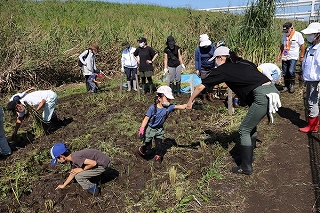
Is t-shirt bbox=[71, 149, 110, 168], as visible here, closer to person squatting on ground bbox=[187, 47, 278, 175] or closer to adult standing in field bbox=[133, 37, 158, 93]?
person squatting on ground bbox=[187, 47, 278, 175]

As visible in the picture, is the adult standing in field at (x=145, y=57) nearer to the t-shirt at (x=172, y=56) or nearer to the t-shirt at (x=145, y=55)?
the t-shirt at (x=145, y=55)

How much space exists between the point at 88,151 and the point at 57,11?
49.3ft

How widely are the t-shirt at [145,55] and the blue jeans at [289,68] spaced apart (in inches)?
139

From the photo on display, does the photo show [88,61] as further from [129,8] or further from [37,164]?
[129,8]

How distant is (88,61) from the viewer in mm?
8680

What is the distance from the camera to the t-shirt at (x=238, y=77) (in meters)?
3.63

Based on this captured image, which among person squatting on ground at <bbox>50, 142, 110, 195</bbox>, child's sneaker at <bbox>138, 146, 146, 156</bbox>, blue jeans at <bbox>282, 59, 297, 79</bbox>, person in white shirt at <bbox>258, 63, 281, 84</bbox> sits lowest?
child's sneaker at <bbox>138, 146, 146, 156</bbox>

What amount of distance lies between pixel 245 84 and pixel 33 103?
3971 mm

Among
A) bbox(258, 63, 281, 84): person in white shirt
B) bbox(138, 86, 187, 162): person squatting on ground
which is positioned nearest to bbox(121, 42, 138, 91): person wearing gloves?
bbox(258, 63, 281, 84): person in white shirt

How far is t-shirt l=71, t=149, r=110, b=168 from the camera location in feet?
11.7

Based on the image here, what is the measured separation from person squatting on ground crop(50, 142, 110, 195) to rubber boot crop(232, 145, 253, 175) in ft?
5.75

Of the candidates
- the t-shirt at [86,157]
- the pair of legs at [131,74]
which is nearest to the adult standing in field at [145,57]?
the pair of legs at [131,74]

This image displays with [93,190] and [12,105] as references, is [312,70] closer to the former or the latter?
[93,190]

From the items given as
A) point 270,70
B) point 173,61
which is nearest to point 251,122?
point 270,70
